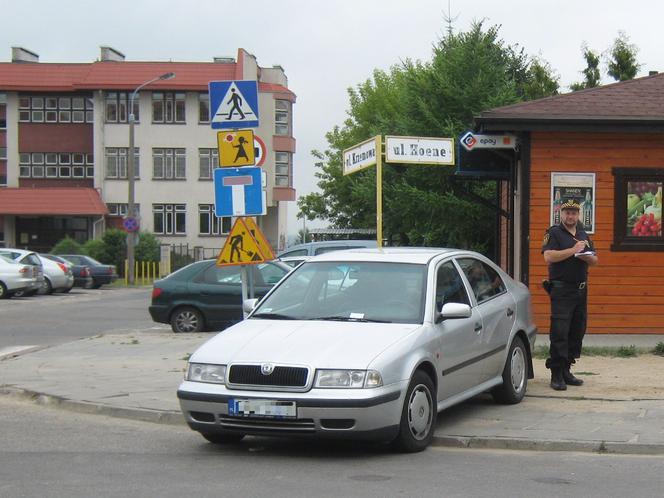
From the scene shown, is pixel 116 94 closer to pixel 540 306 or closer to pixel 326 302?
pixel 540 306

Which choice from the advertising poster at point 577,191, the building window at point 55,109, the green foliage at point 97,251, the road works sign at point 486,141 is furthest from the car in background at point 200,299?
the building window at point 55,109

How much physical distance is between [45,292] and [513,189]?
21756 mm

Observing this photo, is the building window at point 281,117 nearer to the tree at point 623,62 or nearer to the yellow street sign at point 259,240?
the tree at point 623,62

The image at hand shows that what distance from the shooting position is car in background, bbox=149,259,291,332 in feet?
60.6

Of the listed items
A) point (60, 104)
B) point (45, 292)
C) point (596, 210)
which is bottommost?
point (45, 292)

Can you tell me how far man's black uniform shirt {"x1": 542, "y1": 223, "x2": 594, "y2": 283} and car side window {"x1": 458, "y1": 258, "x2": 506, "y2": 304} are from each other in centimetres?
61

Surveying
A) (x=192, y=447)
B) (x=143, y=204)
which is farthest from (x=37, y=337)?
(x=143, y=204)

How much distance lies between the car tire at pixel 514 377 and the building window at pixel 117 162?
51.2m

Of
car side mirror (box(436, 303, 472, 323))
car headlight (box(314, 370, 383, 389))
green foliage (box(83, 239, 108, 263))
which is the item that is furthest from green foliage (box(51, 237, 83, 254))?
car headlight (box(314, 370, 383, 389))

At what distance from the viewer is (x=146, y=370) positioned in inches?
500

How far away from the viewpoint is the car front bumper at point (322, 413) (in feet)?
23.7

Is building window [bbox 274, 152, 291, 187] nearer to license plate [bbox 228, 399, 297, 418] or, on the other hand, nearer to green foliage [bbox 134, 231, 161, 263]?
green foliage [bbox 134, 231, 161, 263]

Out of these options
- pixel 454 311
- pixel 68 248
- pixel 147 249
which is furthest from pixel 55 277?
pixel 454 311

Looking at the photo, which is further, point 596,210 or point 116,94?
point 116,94
